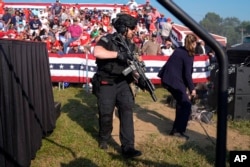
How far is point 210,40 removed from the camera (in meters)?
1.48

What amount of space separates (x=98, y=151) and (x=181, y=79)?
75.4 inches

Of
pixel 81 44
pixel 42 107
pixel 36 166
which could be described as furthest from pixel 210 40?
pixel 81 44

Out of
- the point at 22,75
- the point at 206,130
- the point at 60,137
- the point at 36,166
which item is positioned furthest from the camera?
the point at 206,130

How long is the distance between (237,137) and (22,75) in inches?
158

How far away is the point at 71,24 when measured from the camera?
17.8m

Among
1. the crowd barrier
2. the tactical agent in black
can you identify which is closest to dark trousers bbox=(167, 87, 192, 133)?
the tactical agent in black

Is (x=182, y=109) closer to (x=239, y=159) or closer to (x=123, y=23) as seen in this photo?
(x=123, y=23)

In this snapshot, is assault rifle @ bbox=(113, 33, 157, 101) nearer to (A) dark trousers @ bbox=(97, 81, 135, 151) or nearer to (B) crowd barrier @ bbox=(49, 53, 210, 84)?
(A) dark trousers @ bbox=(97, 81, 135, 151)

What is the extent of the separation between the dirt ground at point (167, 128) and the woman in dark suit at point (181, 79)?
1.36 feet

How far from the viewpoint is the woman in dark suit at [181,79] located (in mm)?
5887

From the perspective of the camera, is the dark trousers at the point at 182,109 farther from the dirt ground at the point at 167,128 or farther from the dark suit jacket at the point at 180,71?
the dirt ground at the point at 167,128

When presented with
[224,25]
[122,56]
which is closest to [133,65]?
[122,56]

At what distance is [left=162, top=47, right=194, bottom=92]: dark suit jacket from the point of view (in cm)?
589

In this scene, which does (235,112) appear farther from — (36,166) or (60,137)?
(36,166)
